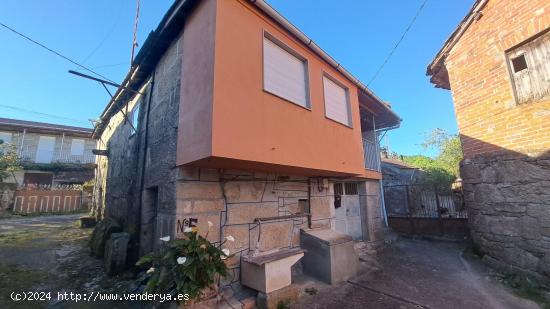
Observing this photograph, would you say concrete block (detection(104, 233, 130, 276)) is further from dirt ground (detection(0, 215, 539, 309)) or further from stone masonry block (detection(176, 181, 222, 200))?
stone masonry block (detection(176, 181, 222, 200))

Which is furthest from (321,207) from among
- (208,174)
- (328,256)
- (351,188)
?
(208,174)

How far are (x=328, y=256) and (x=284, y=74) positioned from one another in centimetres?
412

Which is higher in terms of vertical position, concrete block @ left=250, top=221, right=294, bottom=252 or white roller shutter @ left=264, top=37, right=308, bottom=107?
white roller shutter @ left=264, top=37, right=308, bottom=107

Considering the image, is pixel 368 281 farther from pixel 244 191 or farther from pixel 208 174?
pixel 208 174

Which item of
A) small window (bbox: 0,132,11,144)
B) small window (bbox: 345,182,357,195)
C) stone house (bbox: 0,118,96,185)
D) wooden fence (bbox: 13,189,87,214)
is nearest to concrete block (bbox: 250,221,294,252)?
small window (bbox: 345,182,357,195)

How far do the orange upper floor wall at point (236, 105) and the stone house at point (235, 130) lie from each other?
2cm

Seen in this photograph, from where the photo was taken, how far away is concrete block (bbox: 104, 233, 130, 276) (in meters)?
5.51

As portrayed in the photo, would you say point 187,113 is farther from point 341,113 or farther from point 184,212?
point 341,113

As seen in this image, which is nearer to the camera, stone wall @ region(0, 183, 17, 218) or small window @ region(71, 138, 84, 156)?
stone wall @ region(0, 183, 17, 218)

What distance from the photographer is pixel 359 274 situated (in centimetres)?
590

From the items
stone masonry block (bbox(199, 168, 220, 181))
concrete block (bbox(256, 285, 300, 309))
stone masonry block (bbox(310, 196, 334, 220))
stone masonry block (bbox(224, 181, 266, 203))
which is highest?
stone masonry block (bbox(199, 168, 220, 181))

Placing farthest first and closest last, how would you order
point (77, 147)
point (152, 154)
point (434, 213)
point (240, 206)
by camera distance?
point (77, 147) → point (434, 213) → point (152, 154) → point (240, 206)

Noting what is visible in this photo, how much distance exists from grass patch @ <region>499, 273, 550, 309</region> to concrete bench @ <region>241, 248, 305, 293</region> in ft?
14.6

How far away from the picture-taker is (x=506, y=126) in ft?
18.7
